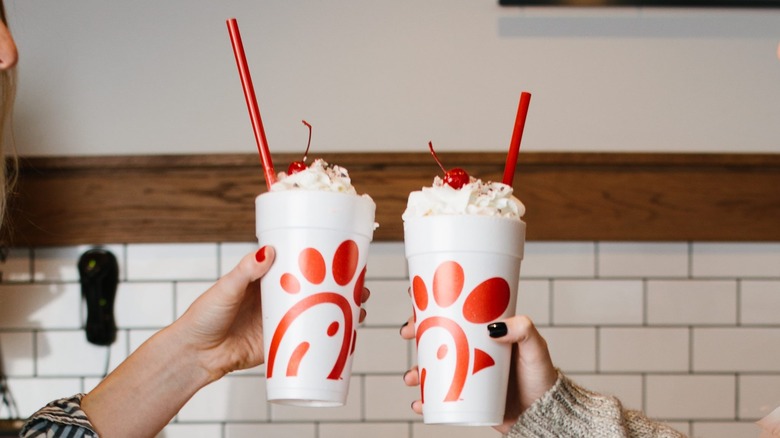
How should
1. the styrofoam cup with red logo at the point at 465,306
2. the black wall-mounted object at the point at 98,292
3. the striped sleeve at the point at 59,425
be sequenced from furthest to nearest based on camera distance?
the black wall-mounted object at the point at 98,292
the striped sleeve at the point at 59,425
the styrofoam cup with red logo at the point at 465,306

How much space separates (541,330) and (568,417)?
799mm

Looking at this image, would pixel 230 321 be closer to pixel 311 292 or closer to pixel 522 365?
pixel 311 292

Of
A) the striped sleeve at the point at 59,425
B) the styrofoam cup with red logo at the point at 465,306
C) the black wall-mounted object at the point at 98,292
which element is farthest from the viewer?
the black wall-mounted object at the point at 98,292

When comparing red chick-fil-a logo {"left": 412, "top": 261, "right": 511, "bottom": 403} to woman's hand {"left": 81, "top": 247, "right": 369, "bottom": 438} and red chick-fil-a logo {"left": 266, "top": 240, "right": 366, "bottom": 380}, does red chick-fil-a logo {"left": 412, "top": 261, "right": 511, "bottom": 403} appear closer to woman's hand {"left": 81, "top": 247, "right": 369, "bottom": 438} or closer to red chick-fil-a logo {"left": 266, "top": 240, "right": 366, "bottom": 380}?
red chick-fil-a logo {"left": 266, "top": 240, "right": 366, "bottom": 380}

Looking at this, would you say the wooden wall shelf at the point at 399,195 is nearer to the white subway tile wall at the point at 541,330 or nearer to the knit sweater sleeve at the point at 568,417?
the white subway tile wall at the point at 541,330

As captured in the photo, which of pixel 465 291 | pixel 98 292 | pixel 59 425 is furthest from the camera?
pixel 98 292

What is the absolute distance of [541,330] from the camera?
5.74ft

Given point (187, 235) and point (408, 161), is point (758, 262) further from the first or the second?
point (187, 235)

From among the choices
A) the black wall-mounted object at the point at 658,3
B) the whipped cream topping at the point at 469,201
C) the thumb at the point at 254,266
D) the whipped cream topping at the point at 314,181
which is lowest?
the thumb at the point at 254,266

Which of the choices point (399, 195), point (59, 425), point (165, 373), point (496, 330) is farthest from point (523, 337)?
point (399, 195)

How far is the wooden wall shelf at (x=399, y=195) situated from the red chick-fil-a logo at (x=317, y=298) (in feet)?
2.67

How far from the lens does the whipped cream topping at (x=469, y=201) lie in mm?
892

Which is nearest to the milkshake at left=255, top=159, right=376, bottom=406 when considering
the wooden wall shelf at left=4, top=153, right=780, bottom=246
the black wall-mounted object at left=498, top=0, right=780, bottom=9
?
the wooden wall shelf at left=4, top=153, right=780, bottom=246

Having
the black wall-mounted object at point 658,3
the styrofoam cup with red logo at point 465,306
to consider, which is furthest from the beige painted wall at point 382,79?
the styrofoam cup with red logo at point 465,306
